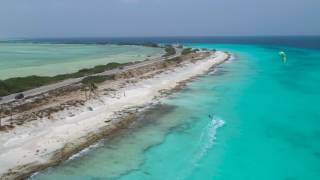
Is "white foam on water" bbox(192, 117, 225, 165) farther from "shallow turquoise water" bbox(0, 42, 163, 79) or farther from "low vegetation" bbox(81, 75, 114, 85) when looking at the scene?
"shallow turquoise water" bbox(0, 42, 163, 79)

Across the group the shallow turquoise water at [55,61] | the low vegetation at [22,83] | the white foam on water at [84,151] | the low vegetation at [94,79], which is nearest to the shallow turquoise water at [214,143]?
the white foam on water at [84,151]

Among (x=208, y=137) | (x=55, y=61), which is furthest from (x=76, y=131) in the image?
(x=55, y=61)

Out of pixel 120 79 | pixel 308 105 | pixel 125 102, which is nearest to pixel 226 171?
pixel 125 102

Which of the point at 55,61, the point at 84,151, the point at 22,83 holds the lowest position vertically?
the point at 55,61

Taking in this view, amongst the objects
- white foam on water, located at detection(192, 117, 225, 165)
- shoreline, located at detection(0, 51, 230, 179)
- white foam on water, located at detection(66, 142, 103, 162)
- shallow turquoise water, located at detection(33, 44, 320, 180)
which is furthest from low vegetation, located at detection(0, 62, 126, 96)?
white foam on water, located at detection(192, 117, 225, 165)

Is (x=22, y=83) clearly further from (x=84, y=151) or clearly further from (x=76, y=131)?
(x=84, y=151)

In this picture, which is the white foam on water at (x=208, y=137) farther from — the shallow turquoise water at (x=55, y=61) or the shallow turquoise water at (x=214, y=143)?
the shallow turquoise water at (x=55, y=61)
